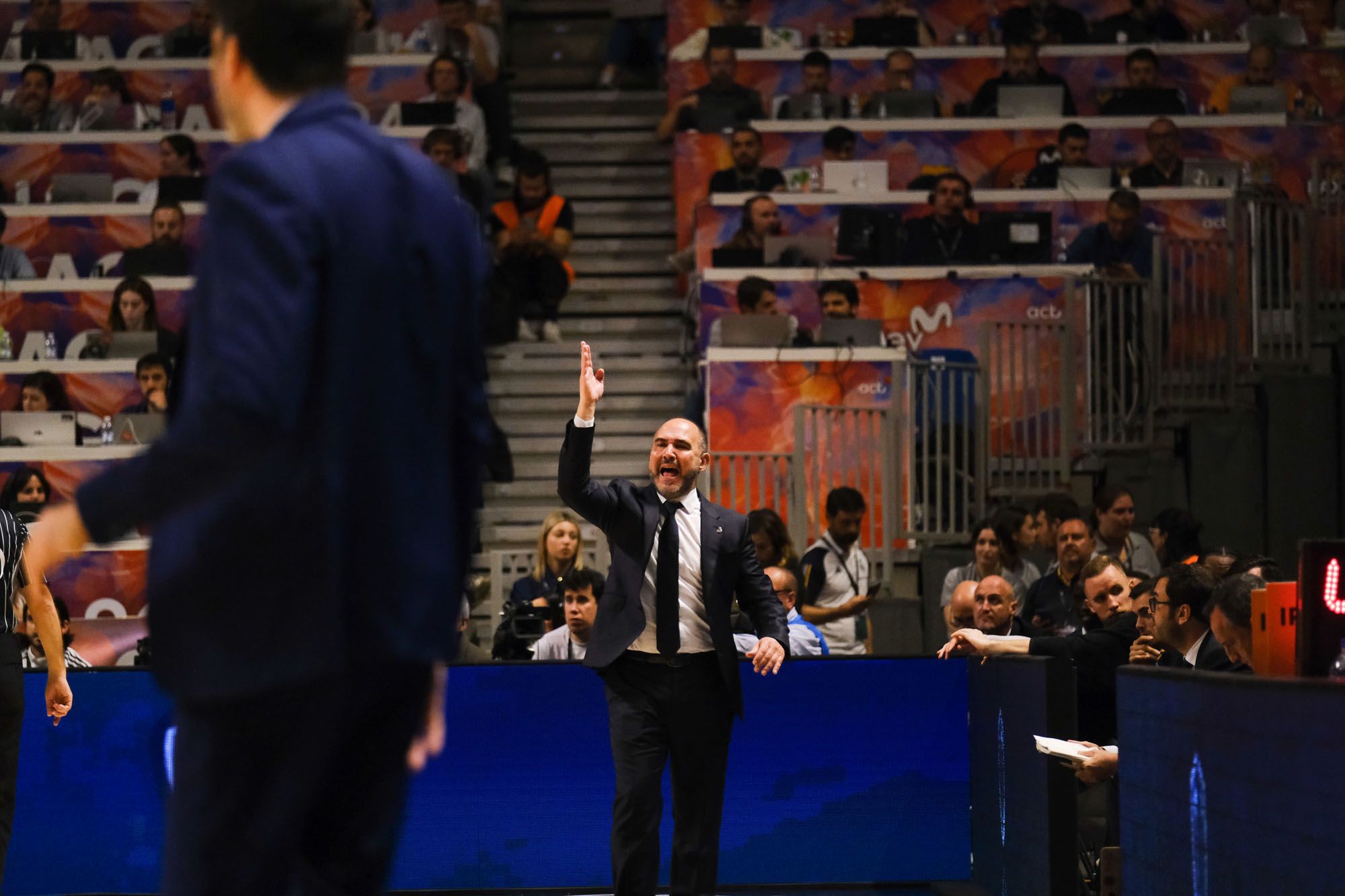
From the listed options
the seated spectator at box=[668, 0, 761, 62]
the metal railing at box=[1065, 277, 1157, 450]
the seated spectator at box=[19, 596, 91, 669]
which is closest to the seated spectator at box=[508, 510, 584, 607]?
the seated spectator at box=[19, 596, 91, 669]

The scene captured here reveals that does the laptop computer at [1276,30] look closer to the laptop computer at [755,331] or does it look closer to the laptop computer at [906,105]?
the laptop computer at [906,105]

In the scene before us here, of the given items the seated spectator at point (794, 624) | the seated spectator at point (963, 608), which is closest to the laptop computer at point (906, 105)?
the seated spectator at point (963, 608)

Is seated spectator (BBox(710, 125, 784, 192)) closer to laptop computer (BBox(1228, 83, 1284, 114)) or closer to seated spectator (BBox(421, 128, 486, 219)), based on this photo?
seated spectator (BBox(421, 128, 486, 219))

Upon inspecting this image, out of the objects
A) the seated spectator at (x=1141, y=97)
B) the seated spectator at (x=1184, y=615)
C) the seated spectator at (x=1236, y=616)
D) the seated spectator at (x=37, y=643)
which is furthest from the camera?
the seated spectator at (x=1141, y=97)

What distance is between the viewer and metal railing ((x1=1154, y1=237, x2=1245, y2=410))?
11.9 meters

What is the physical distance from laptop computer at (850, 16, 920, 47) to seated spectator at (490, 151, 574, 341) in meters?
2.96

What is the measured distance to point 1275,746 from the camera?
3760 millimetres

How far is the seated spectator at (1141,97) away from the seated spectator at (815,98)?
216 centimetres

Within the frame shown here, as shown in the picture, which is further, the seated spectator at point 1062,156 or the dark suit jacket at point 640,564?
the seated spectator at point 1062,156

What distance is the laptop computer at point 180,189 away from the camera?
518 inches

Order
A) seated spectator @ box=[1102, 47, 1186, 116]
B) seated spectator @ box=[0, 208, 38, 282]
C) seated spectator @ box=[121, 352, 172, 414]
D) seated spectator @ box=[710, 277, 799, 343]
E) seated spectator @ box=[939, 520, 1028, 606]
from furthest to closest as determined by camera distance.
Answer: seated spectator @ box=[1102, 47, 1186, 116] → seated spectator @ box=[0, 208, 38, 282] → seated spectator @ box=[710, 277, 799, 343] → seated spectator @ box=[121, 352, 172, 414] → seated spectator @ box=[939, 520, 1028, 606]

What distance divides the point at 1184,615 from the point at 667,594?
6.23ft

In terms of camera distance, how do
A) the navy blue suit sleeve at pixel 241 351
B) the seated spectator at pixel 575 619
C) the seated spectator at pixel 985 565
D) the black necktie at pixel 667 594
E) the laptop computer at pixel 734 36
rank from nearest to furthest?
the navy blue suit sleeve at pixel 241 351 → the black necktie at pixel 667 594 → the seated spectator at pixel 575 619 → the seated spectator at pixel 985 565 → the laptop computer at pixel 734 36

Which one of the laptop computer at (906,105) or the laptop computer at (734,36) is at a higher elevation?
the laptop computer at (734,36)
